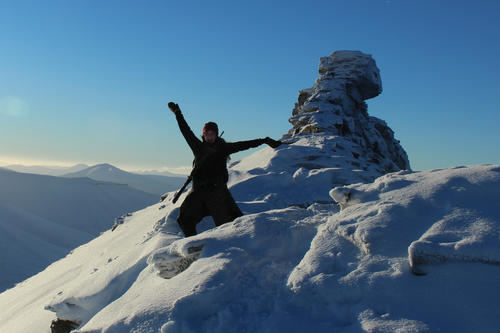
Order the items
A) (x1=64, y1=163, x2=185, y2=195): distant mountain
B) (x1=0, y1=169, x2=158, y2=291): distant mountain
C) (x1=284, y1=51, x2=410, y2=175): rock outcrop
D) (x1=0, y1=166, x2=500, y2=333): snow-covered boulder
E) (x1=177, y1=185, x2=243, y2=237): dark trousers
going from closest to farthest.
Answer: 1. (x1=0, y1=166, x2=500, y2=333): snow-covered boulder
2. (x1=177, y1=185, x2=243, y2=237): dark trousers
3. (x1=284, y1=51, x2=410, y2=175): rock outcrop
4. (x1=0, y1=169, x2=158, y2=291): distant mountain
5. (x1=64, y1=163, x2=185, y2=195): distant mountain

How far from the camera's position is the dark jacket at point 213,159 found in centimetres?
504

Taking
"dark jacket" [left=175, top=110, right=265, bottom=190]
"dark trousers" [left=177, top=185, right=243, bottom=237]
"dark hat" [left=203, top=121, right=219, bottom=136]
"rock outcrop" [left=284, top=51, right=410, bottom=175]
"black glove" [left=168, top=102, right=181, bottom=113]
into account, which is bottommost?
"dark trousers" [left=177, top=185, right=243, bottom=237]

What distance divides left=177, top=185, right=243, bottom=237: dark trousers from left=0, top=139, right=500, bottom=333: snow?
0.97 metres

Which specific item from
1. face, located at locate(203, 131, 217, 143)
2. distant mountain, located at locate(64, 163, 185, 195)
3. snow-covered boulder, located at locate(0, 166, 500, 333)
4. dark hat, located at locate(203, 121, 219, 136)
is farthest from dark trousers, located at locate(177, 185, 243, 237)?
distant mountain, located at locate(64, 163, 185, 195)

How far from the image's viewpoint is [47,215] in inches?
2047

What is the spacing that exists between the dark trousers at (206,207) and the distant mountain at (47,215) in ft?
78.0

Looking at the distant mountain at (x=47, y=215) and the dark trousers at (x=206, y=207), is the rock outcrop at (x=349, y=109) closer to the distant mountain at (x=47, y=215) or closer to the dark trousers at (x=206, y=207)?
the dark trousers at (x=206, y=207)

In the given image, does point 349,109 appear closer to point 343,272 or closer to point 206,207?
point 206,207

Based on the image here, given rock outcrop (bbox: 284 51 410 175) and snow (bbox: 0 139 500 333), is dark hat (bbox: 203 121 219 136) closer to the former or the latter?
snow (bbox: 0 139 500 333)

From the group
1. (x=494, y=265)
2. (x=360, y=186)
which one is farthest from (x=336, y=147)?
(x=494, y=265)

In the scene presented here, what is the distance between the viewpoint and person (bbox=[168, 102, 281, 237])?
4.98 m

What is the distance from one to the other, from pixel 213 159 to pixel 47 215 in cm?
5567

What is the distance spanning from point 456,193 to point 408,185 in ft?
1.65

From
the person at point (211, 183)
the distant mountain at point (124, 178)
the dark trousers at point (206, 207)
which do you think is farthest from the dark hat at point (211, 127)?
the distant mountain at point (124, 178)
